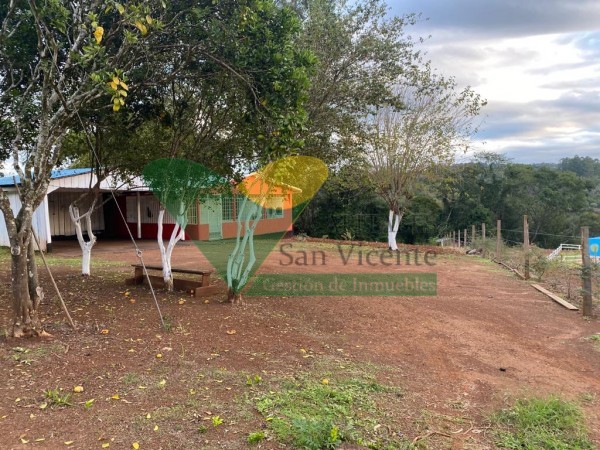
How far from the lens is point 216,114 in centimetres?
673

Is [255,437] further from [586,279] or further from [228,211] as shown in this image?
[228,211]

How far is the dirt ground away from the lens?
300cm

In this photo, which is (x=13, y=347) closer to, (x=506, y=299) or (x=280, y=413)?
(x=280, y=413)

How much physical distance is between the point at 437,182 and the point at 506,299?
9.36 metres

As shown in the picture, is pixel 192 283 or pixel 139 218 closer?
pixel 192 283

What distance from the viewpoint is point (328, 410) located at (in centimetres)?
326

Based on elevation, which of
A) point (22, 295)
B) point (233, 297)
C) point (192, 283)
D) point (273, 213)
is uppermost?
point (273, 213)

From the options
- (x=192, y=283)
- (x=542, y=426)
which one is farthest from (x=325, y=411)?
(x=192, y=283)

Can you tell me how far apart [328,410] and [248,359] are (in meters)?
1.26

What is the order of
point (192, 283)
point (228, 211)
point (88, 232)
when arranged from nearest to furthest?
1. point (192, 283)
2. point (88, 232)
3. point (228, 211)

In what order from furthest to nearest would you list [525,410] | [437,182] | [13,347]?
[437,182] → [13,347] → [525,410]

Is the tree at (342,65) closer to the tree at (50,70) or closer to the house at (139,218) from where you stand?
the tree at (50,70)

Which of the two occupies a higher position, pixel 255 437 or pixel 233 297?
pixel 233 297

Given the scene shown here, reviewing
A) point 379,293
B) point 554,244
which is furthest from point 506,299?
point 554,244
